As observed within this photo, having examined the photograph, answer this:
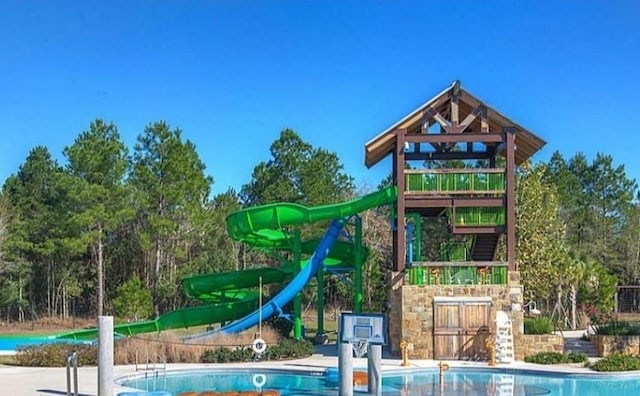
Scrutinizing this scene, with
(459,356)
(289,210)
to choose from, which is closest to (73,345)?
(289,210)

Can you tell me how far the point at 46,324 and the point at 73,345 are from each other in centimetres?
2267

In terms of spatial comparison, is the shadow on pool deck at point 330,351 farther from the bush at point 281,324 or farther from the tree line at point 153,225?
the tree line at point 153,225

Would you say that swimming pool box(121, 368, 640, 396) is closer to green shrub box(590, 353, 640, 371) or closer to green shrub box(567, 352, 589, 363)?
green shrub box(590, 353, 640, 371)

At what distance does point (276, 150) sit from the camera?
1855 inches

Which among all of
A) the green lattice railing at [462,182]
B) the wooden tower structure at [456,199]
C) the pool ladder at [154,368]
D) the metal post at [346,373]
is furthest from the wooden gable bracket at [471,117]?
the metal post at [346,373]

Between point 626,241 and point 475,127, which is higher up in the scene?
point 475,127

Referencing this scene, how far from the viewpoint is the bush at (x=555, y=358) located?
73.6 feet

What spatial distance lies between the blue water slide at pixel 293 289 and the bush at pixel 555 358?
789 centimetres

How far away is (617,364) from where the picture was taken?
20.7m

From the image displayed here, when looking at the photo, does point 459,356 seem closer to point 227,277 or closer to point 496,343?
point 496,343

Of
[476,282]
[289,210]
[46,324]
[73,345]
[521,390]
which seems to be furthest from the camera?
[46,324]

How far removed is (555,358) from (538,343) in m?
0.95

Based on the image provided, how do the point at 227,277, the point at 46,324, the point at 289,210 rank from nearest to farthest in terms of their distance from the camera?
the point at 289,210 → the point at 227,277 → the point at 46,324

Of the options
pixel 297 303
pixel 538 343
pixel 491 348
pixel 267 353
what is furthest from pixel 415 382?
pixel 297 303
